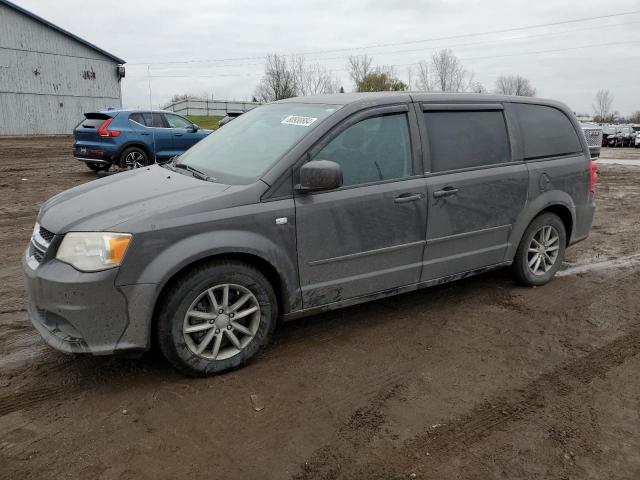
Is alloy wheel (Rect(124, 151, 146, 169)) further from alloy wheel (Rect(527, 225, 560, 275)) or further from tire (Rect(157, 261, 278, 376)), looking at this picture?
tire (Rect(157, 261, 278, 376))

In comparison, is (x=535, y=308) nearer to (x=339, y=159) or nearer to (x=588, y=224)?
(x=588, y=224)

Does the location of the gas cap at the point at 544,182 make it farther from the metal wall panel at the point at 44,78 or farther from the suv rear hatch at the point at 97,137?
the metal wall panel at the point at 44,78

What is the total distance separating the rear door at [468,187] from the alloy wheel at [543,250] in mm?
452

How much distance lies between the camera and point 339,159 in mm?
3814

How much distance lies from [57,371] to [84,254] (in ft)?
3.09

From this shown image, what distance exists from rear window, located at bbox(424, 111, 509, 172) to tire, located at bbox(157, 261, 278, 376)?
1753 mm

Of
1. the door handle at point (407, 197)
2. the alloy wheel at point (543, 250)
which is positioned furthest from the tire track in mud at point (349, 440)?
the alloy wheel at point (543, 250)

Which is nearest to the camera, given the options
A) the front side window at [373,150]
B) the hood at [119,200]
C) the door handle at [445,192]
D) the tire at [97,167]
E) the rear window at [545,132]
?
the hood at [119,200]

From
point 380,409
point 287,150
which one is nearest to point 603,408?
point 380,409

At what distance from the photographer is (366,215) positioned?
3.84 metres

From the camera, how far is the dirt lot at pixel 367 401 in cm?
266

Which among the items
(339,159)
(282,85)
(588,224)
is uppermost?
(282,85)

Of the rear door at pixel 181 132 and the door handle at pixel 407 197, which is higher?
the rear door at pixel 181 132

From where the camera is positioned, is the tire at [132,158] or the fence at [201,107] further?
the fence at [201,107]
